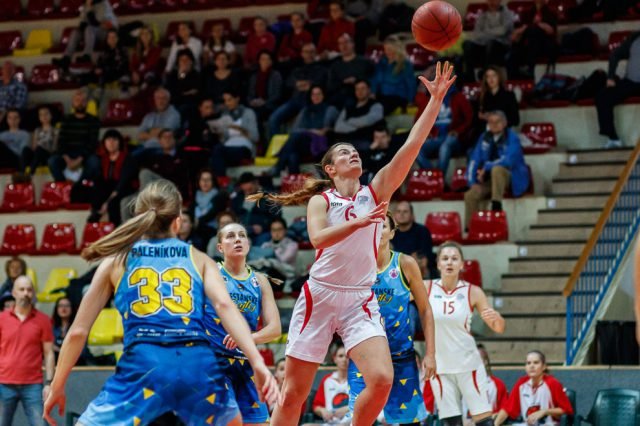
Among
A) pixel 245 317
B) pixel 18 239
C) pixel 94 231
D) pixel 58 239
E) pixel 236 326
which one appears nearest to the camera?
pixel 236 326

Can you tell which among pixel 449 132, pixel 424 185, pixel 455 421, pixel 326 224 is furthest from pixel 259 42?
pixel 326 224

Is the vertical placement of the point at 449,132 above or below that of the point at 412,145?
above

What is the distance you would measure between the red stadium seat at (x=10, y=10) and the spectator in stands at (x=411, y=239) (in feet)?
35.9

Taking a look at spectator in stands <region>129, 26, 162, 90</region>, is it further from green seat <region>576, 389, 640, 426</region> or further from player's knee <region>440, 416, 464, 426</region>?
player's knee <region>440, 416, 464, 426</region>

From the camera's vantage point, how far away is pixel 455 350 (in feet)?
34.2

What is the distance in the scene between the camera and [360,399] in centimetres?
739

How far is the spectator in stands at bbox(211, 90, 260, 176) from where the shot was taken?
57.1 ft

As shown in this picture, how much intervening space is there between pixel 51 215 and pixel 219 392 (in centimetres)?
1287

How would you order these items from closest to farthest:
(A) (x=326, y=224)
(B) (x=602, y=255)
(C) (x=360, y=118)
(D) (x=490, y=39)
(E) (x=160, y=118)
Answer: (A) (x=326, y=224) → (B) (x=602, y=255) → (C) (x=360, y=118) → (D) (x=490, y=39) → (E) (x=160, y=118)

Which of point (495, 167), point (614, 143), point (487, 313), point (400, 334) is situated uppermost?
point (614, 143)

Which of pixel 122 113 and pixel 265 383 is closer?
pixel 265 383

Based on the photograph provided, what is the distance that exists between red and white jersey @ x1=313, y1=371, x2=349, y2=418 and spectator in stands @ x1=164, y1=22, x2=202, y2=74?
7.90m

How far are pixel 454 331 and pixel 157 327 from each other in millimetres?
5347

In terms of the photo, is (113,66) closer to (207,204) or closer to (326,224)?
(207,204)
